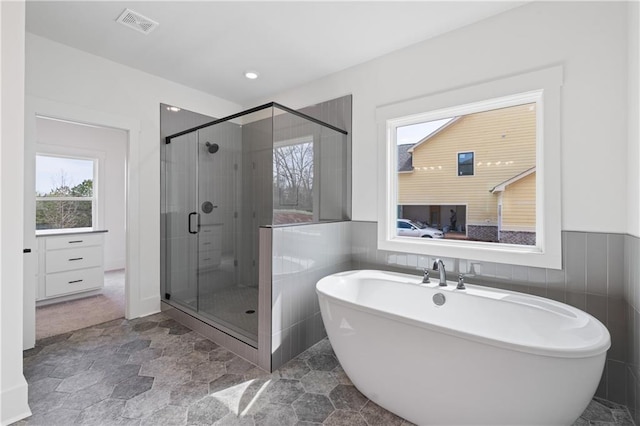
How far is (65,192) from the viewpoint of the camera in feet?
15.2

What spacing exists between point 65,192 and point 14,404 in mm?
4128

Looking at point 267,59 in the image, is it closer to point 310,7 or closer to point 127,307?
point 310,7

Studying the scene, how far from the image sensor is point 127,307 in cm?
297

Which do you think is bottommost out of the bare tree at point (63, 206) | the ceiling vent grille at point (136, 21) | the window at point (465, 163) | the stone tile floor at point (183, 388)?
the stone tile floor at point (183, 388)

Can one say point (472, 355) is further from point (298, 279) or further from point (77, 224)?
point (77, 224)

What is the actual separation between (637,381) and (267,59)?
3498mm

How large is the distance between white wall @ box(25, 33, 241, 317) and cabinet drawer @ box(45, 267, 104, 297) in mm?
1365

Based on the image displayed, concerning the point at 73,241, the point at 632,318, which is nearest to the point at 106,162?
the point at 73,241

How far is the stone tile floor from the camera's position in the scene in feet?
5.33

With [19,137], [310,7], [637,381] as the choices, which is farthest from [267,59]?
[637,381]

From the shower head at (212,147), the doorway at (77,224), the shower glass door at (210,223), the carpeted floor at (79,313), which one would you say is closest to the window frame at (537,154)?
the shower glass door at (210,223)

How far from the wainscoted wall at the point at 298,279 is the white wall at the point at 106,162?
399 cm

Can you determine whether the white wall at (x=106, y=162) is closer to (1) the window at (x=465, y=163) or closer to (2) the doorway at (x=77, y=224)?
(2) the doorway at (x=77, y=224)

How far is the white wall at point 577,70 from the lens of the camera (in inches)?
67.6
